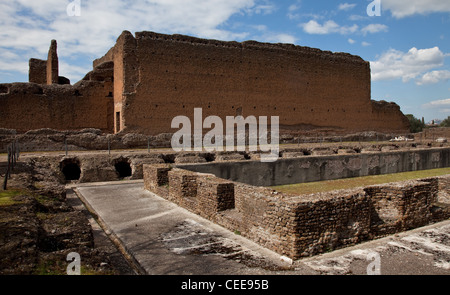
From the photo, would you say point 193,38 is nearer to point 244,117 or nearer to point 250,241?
point 244,117

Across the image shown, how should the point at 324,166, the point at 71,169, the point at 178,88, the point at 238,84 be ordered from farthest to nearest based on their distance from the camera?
the point at 238,84
the point at 178,88
the point at 324,166
the point at 71,169

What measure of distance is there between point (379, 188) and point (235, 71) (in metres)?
19.6

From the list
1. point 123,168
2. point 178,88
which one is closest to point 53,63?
point 178,88

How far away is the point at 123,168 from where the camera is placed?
13.7 metres

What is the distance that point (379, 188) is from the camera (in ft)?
20.1

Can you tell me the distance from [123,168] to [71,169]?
1893 mm

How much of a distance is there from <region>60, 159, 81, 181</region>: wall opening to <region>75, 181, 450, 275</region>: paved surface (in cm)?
610

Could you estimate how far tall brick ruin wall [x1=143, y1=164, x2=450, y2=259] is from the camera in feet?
15.1

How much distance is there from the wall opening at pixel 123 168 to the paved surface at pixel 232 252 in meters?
6.55

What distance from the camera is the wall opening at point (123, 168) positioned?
1324cm

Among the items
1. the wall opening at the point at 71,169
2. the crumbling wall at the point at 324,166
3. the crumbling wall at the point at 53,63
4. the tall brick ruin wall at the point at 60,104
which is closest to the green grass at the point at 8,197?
the crumbling wall at the point at 324,166

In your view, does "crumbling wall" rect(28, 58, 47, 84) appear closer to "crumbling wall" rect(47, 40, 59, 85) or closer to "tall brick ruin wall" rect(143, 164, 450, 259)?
"crumbling wall" rect(47, 40, 59, 85)

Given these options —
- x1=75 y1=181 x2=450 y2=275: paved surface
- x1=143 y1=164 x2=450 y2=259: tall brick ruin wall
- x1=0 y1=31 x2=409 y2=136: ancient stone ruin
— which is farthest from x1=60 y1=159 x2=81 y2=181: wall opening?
x1=0 y1=31 x2=409 y2=136: ancient stone ruin

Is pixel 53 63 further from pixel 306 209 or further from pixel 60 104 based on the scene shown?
pixel 306 209
